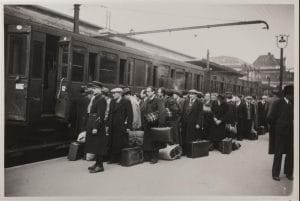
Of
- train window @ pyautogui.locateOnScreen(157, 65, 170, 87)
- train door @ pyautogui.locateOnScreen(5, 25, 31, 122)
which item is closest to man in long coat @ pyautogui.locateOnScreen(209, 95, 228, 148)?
train window @ pyautogui.locateOnScreen(157, 65, 170, 87)

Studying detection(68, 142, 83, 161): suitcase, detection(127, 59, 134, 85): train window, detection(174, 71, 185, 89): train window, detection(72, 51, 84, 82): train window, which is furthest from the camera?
detection(174, 71, 185, 89): train window

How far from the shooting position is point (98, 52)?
909 centimetres

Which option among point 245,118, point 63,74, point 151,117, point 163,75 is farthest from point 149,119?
point 245,118

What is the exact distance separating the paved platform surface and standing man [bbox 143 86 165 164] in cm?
26

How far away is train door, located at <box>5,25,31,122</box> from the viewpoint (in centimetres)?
684

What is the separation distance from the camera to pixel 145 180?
19.4 ft

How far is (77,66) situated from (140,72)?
288 centimetres

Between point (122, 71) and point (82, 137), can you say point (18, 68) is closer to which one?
point (82, 137)

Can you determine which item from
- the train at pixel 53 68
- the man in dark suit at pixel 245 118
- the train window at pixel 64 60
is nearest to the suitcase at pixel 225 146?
the man in dark suit at pixel 245 118

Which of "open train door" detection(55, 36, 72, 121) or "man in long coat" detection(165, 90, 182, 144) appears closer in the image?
"open train door" detection(55, 36, 72, 121)

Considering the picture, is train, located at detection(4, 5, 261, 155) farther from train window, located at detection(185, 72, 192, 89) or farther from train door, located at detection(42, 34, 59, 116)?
train window, located at detection(185, 72, 192, 89)

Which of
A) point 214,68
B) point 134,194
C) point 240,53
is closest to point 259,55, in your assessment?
point 240,53

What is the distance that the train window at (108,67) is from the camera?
9.23 meters

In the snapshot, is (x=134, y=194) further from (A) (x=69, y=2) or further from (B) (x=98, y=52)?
(B) (x=98, y=52)
